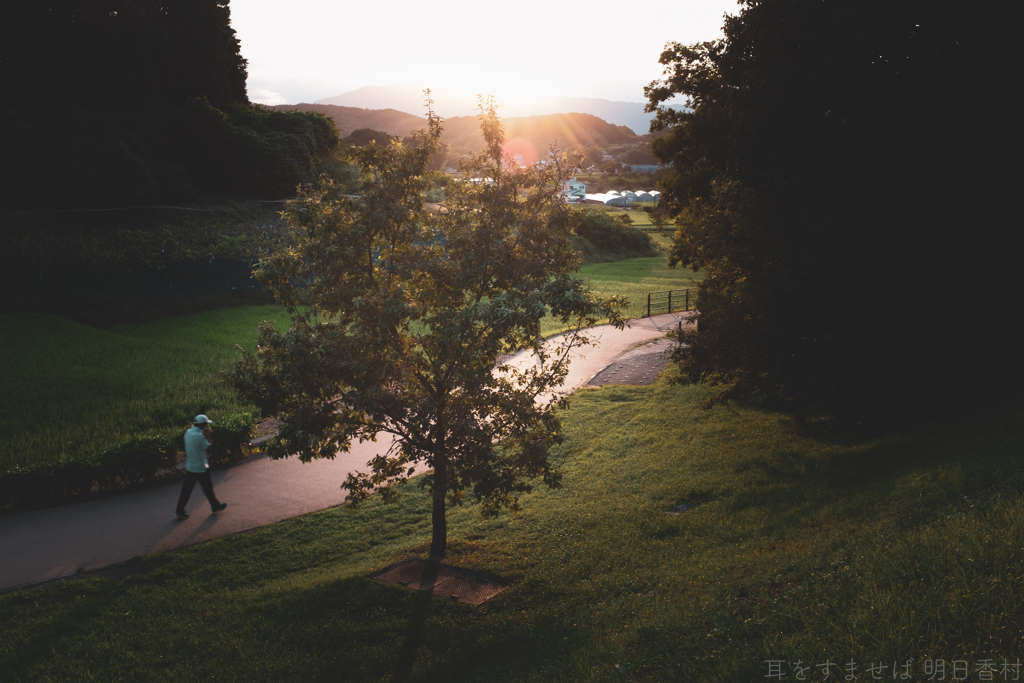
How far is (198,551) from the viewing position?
9.62 m

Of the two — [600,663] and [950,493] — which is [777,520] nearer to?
[950,493]

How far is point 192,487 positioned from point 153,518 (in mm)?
842

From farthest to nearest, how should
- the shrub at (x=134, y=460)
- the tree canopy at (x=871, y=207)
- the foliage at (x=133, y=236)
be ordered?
the foliage at (x=133, y=236) → the shrub at (x=134, y=460) → the tree canopy at (x=871, y=207)

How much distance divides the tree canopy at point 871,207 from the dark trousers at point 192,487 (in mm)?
10446

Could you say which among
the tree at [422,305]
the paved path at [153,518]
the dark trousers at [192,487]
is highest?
the tree at [422,305]

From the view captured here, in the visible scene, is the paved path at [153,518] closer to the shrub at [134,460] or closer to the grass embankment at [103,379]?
the shrub at [134,460]

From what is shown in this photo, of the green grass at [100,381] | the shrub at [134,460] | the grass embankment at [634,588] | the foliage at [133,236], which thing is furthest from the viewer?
the foliage at [133,236]

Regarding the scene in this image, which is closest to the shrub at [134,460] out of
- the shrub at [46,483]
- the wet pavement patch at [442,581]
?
the shrub at [46,483]

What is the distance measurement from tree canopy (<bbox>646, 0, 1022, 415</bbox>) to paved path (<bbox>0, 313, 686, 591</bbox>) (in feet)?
19.3

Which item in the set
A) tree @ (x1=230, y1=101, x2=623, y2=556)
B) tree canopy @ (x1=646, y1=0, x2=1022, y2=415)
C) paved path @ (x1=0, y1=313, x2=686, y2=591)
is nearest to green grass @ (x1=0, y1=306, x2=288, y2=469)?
paved path @ (x1=0, y1=313, x2=686, y2=591)

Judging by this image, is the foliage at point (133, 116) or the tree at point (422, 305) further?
the foliage at point (133, 116)

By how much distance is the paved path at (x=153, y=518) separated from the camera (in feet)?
30.5

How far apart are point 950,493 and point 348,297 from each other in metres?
7.72

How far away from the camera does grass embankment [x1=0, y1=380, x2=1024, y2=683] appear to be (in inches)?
193
